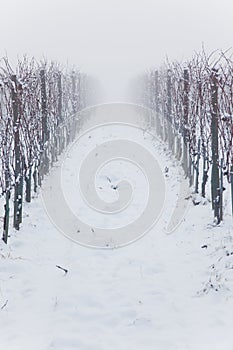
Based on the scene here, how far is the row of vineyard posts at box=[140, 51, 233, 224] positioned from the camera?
6.68 m

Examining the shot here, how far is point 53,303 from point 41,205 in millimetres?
4070

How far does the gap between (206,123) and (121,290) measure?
526 cm

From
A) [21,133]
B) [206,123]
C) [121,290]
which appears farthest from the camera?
[206,123]

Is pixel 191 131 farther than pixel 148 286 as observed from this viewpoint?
Yes

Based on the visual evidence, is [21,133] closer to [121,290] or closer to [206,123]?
[121,290]

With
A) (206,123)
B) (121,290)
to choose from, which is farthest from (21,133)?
(206,123)

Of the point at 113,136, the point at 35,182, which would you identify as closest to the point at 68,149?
the point at 113,136

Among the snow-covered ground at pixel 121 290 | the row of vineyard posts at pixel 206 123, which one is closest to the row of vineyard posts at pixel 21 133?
the snow-covered ground at pixel 121 290

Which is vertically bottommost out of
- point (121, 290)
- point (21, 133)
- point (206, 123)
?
point (121, 290)

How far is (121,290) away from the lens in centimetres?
511

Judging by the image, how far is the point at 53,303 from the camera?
4.73 m

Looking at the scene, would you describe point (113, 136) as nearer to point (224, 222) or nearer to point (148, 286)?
point (224, 222)

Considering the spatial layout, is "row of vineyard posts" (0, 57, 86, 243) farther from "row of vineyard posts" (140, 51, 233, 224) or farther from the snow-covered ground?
"row of vineyard posts" (140, 51, 233, 224)

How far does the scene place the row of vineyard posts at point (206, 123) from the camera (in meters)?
6.68
